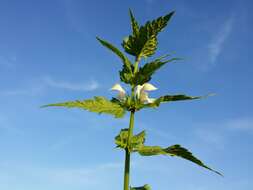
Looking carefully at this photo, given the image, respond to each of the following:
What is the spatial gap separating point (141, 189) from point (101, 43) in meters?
1.66

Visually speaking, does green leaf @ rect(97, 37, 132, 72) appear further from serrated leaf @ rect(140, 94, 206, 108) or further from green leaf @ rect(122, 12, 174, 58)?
serrated leaf @ rect(140, 94, 206, 108)

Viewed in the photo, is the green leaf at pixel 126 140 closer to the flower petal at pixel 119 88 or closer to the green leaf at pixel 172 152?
the green leaf at pixel 172 152

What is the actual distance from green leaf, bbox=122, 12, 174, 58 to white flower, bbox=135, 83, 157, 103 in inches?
17.2

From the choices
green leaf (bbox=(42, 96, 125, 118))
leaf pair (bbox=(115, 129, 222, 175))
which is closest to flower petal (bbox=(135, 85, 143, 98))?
green leaf (bbox=(42, 96, 125, 118))

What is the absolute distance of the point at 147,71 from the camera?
4.36 metres

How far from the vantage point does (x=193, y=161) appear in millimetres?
3893

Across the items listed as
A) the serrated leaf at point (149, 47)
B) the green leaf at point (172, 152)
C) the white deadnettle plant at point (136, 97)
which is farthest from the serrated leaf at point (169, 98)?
the serrated leaf at point (149, 47)

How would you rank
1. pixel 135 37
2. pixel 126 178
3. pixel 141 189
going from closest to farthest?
pixel 126 178 < pixel 141 189 < pixel 135 37

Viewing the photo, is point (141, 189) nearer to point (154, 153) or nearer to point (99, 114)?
point (154, 153)

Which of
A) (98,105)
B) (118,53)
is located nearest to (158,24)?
→ (118,53)

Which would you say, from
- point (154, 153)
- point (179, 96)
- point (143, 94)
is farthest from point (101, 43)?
point (154, 153)

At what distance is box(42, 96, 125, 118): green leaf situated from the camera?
13.3 feet

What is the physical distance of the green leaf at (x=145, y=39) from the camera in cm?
439

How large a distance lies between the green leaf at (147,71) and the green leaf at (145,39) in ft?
0.77
